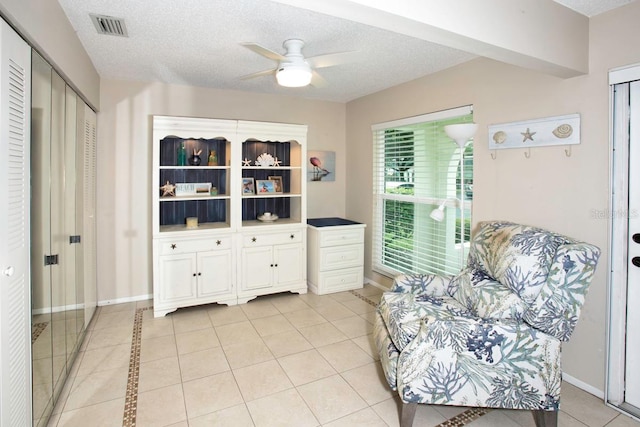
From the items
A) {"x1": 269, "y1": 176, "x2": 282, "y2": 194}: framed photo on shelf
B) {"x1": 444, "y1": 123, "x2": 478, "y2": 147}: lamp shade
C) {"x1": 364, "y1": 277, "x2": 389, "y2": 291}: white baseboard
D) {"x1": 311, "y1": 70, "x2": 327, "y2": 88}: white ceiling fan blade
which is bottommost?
{"x1": 364, "y1": 277, "x2": 389, "y2": 291}: white baseboard

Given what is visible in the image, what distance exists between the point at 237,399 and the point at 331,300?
6.42ft

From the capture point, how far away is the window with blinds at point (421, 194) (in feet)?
11.1

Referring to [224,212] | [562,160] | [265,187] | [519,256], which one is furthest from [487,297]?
[224,212]

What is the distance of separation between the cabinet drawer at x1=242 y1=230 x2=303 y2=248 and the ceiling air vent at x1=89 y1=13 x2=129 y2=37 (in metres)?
2.17

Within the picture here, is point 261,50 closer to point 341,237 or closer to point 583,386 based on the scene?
point 341,237

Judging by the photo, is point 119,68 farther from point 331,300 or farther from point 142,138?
point 331,300

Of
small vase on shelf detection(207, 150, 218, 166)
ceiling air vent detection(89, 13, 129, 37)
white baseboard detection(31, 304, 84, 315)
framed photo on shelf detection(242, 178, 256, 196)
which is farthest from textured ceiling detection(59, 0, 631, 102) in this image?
white baseboard detection(31, 304, 84, 315)

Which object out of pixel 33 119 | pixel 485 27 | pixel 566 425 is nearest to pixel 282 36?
pixel 485 27

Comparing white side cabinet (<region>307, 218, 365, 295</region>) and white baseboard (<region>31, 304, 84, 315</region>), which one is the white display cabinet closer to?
white side cabinet (<region>307, 218, 365, 295</region>)

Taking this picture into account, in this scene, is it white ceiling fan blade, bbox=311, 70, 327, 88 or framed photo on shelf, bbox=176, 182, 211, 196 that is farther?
framed photo on shelf, bbox=176, 182, 211, 196

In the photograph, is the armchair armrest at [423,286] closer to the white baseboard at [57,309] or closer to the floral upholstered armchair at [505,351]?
the floral upholstered armchair at [505,351]

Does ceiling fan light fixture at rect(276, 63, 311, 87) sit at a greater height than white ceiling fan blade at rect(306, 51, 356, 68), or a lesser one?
lesser

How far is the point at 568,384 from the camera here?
2.52 m

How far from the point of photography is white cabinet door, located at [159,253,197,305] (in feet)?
12.0
